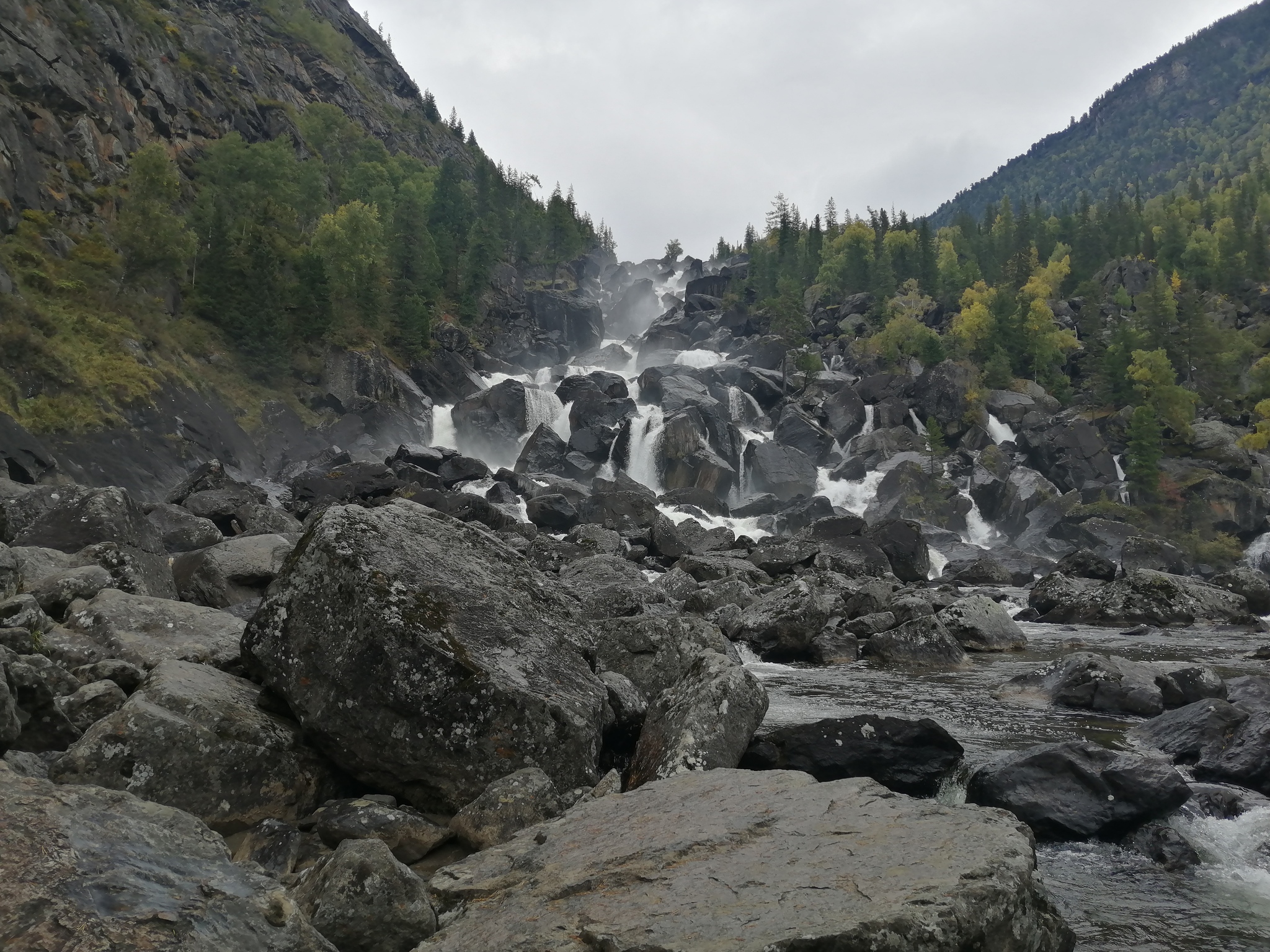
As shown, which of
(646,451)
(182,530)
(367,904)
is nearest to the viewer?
(367,904)

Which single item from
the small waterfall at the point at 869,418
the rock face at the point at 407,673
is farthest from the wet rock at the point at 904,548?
the small waterfall at the point at 869,418

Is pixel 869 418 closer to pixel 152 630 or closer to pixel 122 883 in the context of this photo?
pixel 152 630

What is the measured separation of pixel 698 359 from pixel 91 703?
96836 mm

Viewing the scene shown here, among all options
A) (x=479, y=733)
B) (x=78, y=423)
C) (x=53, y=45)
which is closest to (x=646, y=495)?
(x=78, y=423)

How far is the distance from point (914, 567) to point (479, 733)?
40442 mm

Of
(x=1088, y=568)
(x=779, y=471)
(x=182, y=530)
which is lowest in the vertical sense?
(x=1088, y=568)

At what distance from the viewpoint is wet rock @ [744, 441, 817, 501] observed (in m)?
69.0

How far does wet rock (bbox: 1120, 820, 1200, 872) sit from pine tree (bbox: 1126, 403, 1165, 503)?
6924 cm

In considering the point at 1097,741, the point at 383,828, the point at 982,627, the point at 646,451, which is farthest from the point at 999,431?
the point at 383,828

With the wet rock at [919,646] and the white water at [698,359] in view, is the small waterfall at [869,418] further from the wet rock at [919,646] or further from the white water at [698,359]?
the wet rock at [919,646]

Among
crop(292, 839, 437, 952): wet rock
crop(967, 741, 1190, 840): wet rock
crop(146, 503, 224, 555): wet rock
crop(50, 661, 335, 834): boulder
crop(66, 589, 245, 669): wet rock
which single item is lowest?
crop(967, 741, 1190, 840): wet rock

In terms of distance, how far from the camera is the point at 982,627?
24719 mm

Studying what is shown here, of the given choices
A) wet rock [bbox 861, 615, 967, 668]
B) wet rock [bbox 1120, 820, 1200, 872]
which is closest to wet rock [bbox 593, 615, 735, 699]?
wet rock [bbox 1120, 820, 1200, 872]

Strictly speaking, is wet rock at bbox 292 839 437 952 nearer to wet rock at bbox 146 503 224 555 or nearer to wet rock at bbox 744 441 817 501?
wet rock at bbox 146 503 224 555
